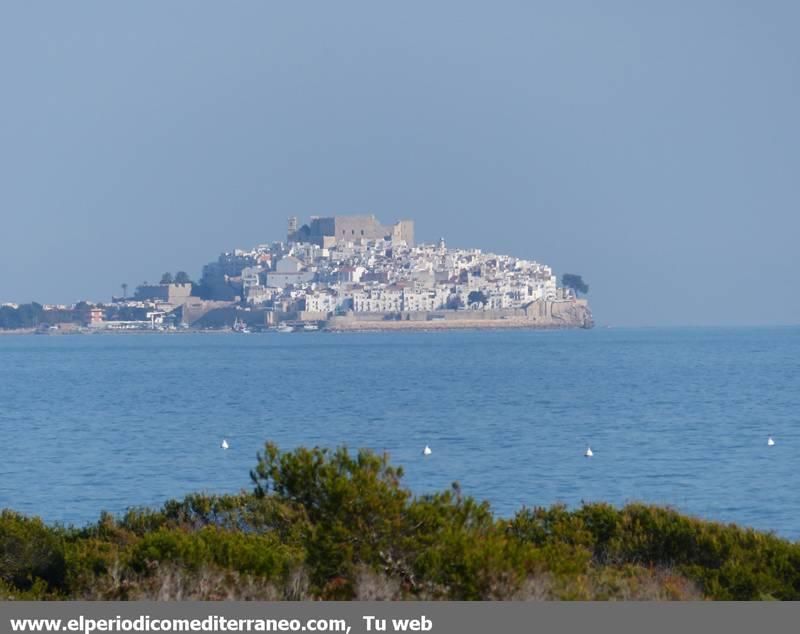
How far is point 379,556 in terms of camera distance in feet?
26.6

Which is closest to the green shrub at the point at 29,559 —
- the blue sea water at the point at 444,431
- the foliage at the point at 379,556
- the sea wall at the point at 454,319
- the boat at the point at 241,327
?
the foliage at the point at 379,556

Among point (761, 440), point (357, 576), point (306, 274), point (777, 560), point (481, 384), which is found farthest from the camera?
point (306, 274)

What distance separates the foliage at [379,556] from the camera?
775 centimetres

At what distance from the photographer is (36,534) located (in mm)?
9328

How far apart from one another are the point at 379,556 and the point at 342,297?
159 metres

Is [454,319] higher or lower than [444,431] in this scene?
higher

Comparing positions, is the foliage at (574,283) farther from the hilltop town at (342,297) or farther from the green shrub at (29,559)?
the green shrub at (29,559)

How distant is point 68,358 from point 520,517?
258 ft

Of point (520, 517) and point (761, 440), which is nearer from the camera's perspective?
point (520, 517)

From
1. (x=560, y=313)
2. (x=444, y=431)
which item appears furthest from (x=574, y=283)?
(x=444, y=431)

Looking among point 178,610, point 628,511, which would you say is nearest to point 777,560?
point 628,511

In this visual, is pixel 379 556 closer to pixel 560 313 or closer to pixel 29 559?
pixel 29 559

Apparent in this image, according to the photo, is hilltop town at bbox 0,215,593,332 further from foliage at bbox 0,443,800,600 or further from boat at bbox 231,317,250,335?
foliage at bbox 0,443,800,600

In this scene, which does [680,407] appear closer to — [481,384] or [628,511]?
[481,384]
